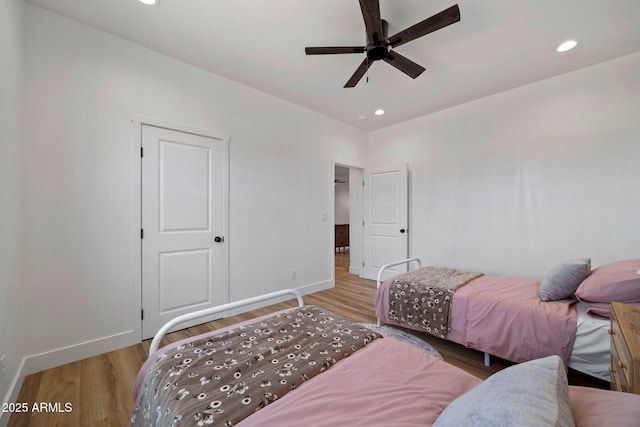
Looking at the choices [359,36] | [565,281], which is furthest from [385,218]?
[359,36]

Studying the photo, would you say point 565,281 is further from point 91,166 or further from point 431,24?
point 91,166

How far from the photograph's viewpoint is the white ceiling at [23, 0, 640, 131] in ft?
6.22

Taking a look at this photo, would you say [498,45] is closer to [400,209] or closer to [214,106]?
[400,209]

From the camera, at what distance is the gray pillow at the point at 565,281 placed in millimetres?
1914

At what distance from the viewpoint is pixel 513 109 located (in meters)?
3.15

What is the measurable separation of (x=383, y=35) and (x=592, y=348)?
256 centimetres

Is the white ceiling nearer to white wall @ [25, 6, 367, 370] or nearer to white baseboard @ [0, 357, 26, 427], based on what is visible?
white wall @ [25, 6, 367, 370]

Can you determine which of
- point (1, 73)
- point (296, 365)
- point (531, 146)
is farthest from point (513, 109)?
point (1, 73)

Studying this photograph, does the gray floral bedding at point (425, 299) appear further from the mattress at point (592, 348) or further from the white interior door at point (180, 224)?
the white interior door at point (180, 224)

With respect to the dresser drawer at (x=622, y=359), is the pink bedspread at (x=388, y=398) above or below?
below

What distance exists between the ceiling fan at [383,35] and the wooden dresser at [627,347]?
1.85 meters

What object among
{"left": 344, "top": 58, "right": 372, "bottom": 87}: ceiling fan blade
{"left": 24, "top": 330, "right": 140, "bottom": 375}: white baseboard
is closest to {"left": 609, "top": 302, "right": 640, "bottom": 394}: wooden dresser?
{"left": 344, "top": 58, "right": 372, "bottom": 87}: ceiling fan blade

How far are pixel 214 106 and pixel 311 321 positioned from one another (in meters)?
2.57

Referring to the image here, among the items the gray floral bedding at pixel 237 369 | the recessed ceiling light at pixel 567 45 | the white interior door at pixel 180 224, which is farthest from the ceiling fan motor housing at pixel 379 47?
the gray floral bedding at pixel 237 369
